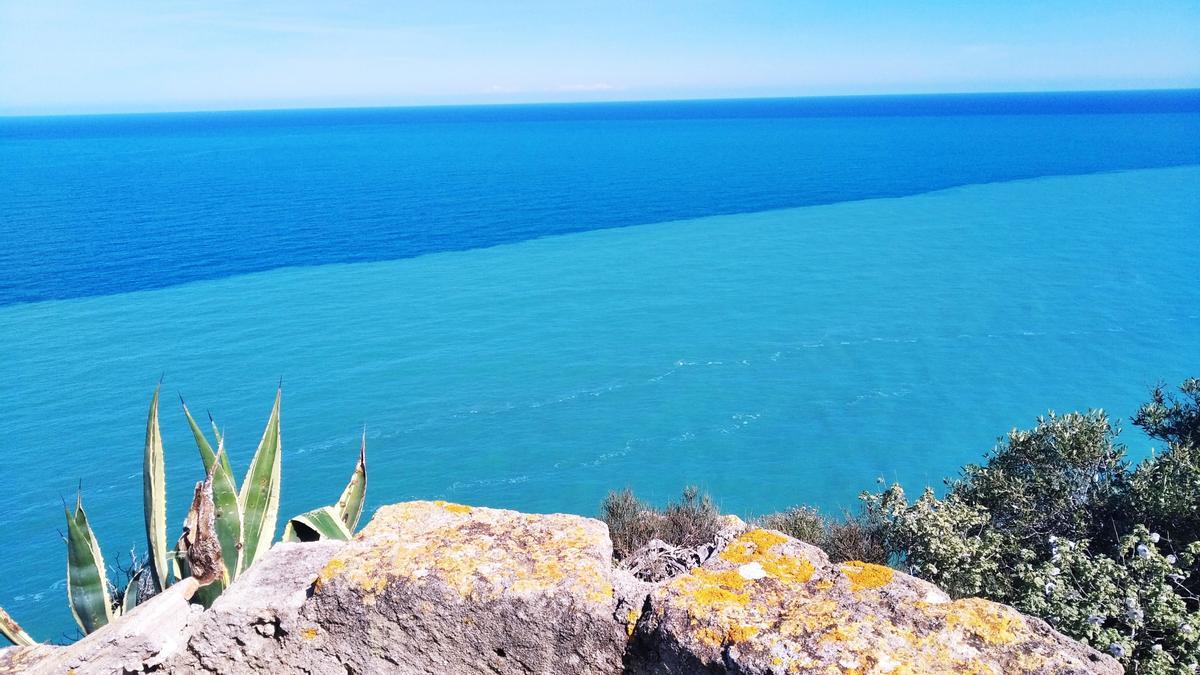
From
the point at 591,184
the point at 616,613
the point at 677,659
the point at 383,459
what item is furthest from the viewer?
the point at 591,184

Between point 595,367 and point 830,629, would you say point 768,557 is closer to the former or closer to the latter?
point 830,629

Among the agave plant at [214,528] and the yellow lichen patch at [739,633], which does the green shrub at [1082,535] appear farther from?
the agave plant at [214,528]

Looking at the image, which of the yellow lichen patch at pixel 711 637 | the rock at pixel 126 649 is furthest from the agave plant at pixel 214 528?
the yellow lichen patch at pixel 711 637

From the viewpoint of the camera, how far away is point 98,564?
15.6 ft

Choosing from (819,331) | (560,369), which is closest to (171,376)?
(560,369)

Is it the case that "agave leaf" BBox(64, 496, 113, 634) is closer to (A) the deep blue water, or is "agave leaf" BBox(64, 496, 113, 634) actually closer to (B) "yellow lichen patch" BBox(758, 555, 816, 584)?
(B) "yellow lichen patch" BBox(758, 555, 816, 584)

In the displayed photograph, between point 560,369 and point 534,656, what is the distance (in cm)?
2242

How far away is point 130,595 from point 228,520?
1.02 meters

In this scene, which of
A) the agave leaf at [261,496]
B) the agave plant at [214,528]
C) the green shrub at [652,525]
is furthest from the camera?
the green shrub at [652,525]

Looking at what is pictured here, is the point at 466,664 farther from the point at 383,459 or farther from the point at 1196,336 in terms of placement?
the point at 1196,336

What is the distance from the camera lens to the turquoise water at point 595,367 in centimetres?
1909

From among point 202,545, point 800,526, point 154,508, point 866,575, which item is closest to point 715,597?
point 866,575

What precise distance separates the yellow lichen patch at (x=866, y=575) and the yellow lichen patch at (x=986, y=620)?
0.27 m

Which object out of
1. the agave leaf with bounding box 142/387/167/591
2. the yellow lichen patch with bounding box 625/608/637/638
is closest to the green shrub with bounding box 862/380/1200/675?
the yellow lichen patch with bounding box 625/608/637/638
